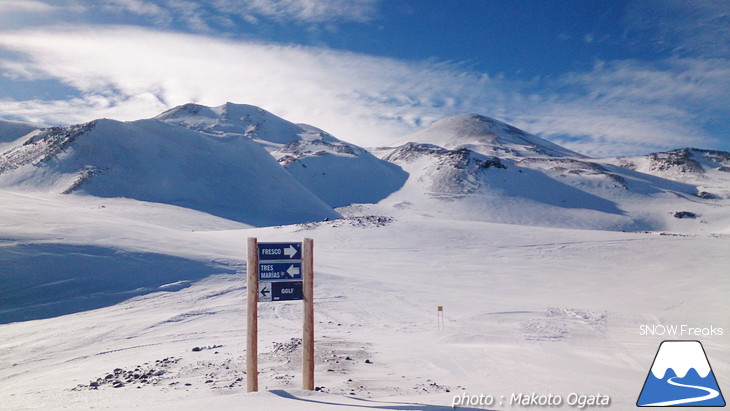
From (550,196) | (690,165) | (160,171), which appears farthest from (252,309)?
(690,165)

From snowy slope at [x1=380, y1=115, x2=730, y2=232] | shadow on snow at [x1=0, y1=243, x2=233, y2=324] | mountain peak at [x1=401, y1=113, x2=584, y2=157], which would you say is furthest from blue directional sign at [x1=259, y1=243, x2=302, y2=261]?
mountain peak at [x1=401, y1=113, x2=584, y2=157]

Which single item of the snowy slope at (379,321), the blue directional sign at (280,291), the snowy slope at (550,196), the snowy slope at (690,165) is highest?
the snowy slope at (690,165)

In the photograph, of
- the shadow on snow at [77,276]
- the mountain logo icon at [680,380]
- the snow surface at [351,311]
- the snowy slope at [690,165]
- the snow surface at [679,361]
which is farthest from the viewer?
the snowy slope at [690,165]

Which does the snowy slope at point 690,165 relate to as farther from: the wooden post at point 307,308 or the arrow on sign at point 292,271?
the arrow on sign at point 292,271

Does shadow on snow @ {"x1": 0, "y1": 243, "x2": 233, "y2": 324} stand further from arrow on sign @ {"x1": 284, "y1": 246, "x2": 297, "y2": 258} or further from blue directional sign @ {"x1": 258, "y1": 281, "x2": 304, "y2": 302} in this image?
arrow on sign @ {"x1": 284, "y1": 246, "x2": 297, "y2": 258}

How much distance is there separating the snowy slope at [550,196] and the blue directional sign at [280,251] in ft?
172

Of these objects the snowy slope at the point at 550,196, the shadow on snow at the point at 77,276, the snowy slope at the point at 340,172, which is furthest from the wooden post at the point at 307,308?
the snowy slope at the point at 340,172

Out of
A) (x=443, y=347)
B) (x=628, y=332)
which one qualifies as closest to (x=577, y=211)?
(x=628, y=332)

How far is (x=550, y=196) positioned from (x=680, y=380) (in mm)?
63040

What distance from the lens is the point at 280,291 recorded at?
7148 millimetres

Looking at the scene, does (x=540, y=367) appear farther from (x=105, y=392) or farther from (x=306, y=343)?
(x=105, y=392)

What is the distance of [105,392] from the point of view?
7.43m

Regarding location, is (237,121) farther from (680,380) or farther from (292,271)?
(680,380)

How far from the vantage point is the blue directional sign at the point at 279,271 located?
7074 mm
